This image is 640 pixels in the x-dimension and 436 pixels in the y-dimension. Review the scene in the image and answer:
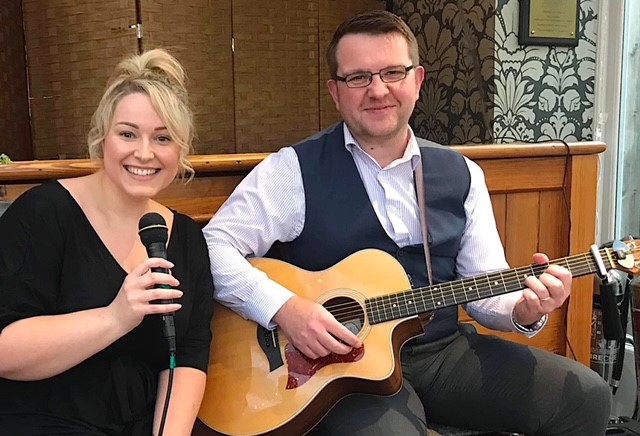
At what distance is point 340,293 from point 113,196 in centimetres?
52

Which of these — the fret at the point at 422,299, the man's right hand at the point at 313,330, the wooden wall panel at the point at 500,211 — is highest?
the wooden wall panel at the point at 500,211

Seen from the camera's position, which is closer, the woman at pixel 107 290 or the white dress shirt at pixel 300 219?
Result: the woman at pixel 107 290

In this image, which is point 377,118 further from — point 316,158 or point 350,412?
point 350,412

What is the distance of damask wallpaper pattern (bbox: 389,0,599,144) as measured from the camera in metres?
2.28

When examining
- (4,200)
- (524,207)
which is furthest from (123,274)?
(524,207)

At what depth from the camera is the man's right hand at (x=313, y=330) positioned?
139 centimetres

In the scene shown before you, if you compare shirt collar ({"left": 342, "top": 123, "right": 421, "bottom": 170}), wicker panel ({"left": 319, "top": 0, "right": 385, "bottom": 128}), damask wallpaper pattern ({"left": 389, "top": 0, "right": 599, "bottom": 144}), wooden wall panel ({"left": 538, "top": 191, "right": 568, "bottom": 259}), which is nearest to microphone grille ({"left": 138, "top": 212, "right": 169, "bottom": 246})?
shirt collar ({"left": 342, "top": 123, "right": 421, "bottom": 170})

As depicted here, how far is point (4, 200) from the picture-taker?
5.03 ft

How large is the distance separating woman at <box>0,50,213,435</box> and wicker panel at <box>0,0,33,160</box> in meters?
1.28

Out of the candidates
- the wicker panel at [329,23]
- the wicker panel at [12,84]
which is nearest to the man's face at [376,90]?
the wicker panel at [329,23]

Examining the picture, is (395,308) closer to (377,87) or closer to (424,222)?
(424,222)

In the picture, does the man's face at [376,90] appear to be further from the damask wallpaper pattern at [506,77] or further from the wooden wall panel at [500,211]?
the damask wallpaper pattern at [506,77]

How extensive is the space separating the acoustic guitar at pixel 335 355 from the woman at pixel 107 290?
109 mm

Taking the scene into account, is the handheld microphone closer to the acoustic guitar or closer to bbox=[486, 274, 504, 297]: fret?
the acoustic guitar
